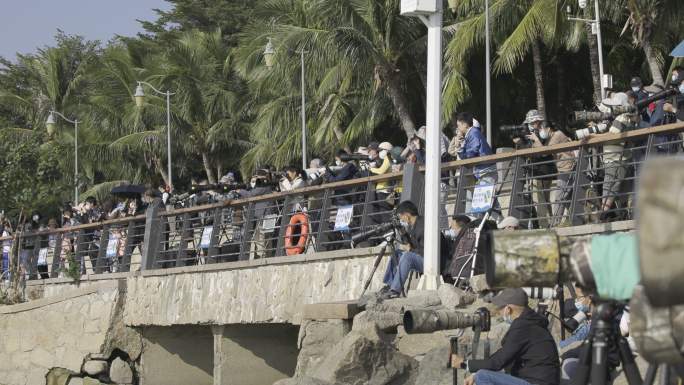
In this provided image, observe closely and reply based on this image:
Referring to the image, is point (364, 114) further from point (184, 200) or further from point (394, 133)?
point (184, 200)

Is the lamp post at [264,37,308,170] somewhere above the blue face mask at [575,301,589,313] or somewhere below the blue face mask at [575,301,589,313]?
above

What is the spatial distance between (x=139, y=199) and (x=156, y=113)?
2436 centimetres

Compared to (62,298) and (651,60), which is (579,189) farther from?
(651,60)

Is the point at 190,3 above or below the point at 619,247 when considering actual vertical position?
above

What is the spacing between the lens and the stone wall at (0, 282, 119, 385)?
778 inches

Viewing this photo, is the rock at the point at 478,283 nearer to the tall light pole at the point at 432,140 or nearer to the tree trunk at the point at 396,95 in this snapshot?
the tall light pole at the point at 432,140

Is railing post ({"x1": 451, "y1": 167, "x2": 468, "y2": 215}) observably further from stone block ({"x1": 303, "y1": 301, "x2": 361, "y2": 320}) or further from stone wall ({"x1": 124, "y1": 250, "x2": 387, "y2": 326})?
stone block ({"x1": 303, "y1": 301, "x2": 361, "y2": 320})

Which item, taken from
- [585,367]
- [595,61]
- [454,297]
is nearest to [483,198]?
[454,297]

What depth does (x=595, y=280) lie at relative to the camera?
4.07 meters

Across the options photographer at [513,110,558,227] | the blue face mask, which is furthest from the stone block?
the blue face mask

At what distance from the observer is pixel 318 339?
1202 centimetres

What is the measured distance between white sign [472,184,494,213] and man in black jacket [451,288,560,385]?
4.02 m

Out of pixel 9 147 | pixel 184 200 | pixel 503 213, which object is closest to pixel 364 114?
pixel 9 147

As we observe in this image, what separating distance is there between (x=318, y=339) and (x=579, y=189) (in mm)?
3009
